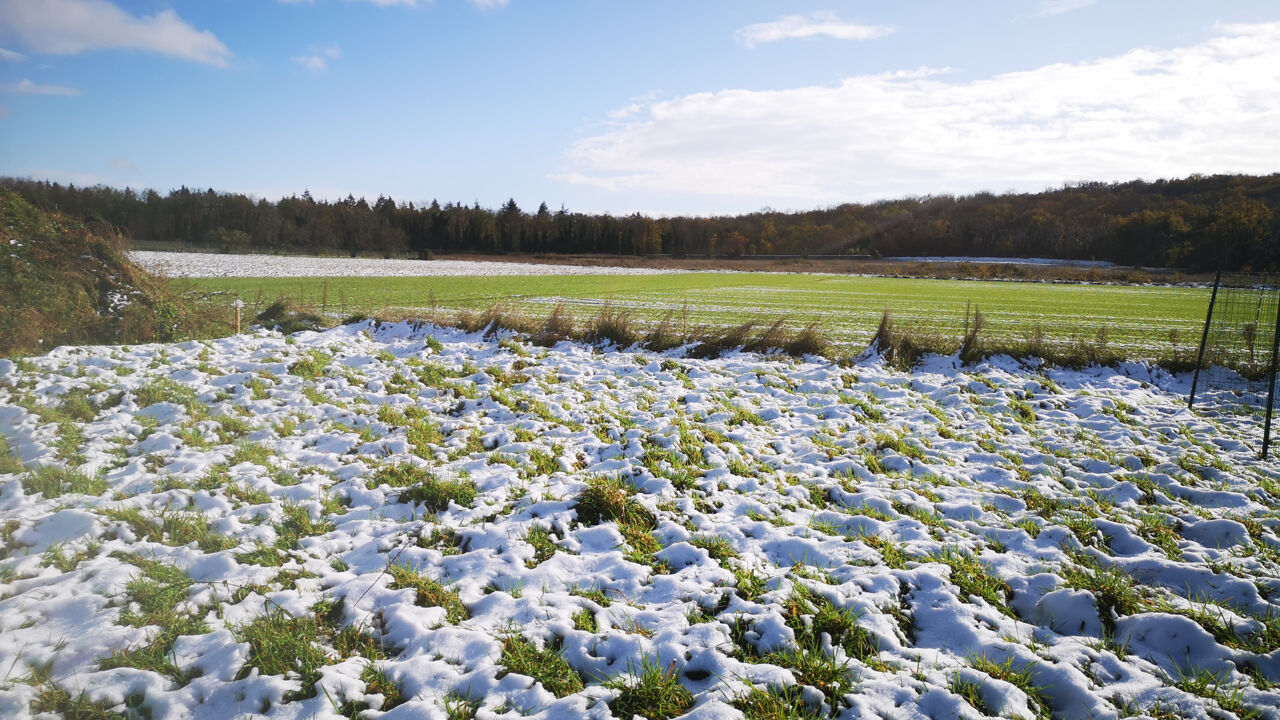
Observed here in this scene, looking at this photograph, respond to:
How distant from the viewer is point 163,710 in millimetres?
3061

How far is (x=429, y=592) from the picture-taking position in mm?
4273

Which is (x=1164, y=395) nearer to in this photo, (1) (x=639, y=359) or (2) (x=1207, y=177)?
(1) (x=639, y=359)

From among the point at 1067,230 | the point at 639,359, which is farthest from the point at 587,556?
the point at 1067,230

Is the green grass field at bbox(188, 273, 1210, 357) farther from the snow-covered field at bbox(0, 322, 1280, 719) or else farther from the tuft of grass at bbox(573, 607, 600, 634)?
the tuft of grass at bbox(573, 607, 600, 634)

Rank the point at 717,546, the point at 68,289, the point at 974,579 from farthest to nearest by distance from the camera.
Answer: the point at 68,289 < the point at 717,546 < the point at 974,579

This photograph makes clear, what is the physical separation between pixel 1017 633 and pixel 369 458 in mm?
6592

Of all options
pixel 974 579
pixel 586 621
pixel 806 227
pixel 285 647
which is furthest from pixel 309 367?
pixel 806 227

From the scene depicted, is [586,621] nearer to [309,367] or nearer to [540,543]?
[540,543]

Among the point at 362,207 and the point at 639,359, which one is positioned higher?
the point at 362,207

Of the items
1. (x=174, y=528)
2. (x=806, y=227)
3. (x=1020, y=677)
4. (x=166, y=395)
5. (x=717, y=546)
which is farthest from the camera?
(x=806, y=227)

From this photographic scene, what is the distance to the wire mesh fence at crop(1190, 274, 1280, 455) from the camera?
37.4ft

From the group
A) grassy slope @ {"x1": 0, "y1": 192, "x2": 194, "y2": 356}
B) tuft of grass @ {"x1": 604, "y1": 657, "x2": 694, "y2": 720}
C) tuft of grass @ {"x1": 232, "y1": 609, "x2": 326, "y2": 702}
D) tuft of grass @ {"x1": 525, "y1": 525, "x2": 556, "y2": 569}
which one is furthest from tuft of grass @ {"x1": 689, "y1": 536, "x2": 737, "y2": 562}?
grassy slope @ {"x1": 0, "y1": 192, "x2": 194, "y2": 356}

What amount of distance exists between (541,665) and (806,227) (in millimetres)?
187024

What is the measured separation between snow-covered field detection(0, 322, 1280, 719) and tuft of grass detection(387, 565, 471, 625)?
0.02 metres
